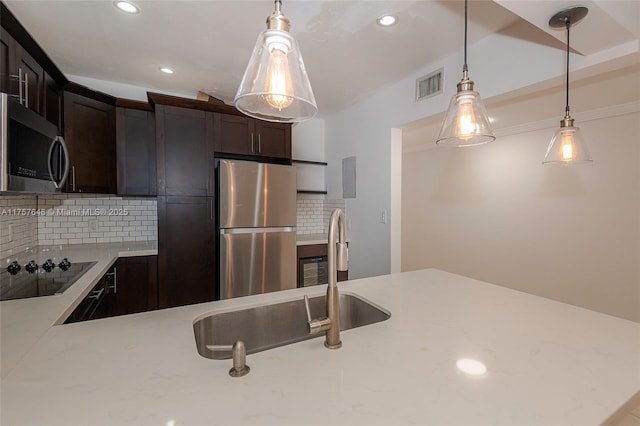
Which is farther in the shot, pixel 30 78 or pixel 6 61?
pixel 30 78

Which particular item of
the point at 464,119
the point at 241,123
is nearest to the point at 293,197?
the point at 241,123

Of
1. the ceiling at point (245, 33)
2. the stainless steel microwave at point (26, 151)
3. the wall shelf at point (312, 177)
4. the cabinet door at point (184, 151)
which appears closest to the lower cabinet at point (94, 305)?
the stainless steel microwave at point (26, 151)

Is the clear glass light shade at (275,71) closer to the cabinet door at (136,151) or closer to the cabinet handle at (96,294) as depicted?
the cabinet handle at (96,294)

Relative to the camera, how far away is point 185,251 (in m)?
2.51

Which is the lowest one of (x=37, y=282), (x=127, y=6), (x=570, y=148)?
(x=37, y=282)

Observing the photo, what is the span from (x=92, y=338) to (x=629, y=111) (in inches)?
171

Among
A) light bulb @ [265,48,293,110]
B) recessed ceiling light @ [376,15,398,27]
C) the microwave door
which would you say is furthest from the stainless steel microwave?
recessed ceiling light @ [376,15,398,27]

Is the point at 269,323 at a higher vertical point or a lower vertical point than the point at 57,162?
lower

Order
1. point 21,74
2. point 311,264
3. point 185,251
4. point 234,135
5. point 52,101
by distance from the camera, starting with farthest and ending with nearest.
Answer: point 311,264 → point 234,135 → point 185,251 → point 52,101 → point 21,74

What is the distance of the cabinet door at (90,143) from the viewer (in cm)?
223

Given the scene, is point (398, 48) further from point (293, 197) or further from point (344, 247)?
point (344, 247)

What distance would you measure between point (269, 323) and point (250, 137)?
6.81ft

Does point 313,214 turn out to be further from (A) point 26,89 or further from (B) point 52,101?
(A) point 26,89

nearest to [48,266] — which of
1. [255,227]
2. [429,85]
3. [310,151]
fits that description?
[255,227]
